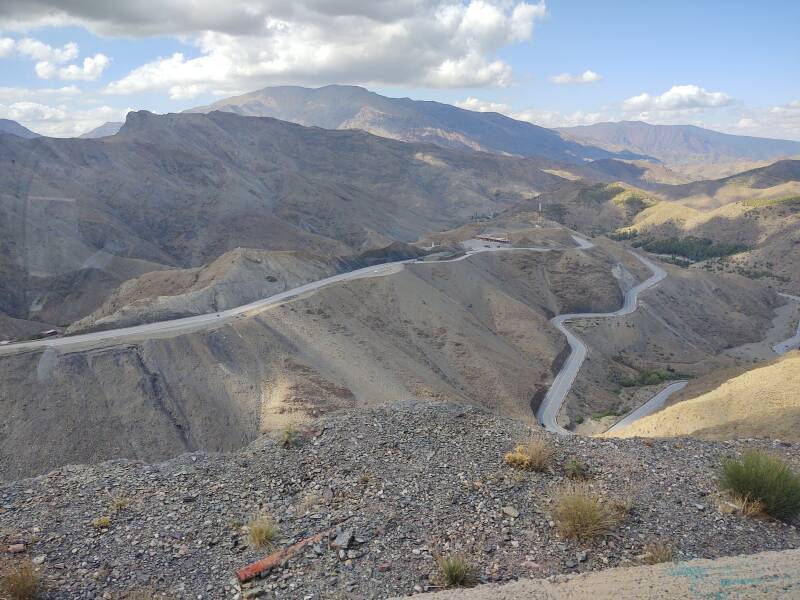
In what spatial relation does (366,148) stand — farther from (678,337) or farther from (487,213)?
A: (678,337)

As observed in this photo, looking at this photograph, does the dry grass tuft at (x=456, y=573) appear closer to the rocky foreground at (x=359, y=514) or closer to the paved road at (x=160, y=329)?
the rocky foreground at (x=359, y=514)

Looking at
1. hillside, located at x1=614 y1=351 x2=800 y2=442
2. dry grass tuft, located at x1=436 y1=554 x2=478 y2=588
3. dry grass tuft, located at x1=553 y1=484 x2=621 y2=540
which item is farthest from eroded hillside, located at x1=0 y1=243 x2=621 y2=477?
dry grass tuft, located at x1=553 y1=484 x2=621 y2=540

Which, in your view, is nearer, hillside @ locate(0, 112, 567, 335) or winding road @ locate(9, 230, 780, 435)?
winding road @ locate(9, 230, 780, 435)

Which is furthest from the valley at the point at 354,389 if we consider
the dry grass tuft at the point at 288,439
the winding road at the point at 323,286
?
the dry grass tuft at the point at 288,439

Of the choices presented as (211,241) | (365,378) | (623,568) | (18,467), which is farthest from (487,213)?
(623,568)

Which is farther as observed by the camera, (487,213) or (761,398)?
(487,213)

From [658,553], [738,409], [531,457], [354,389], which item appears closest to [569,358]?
[354,389]

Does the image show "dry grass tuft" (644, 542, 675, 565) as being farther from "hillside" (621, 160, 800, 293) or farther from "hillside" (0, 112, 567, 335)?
"hillside" (621, 160, 800, 293)

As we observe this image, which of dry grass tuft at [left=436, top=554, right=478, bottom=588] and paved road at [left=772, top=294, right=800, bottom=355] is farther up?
dry grass tuft at [left=436, top=554, right=478, bottom=588]
